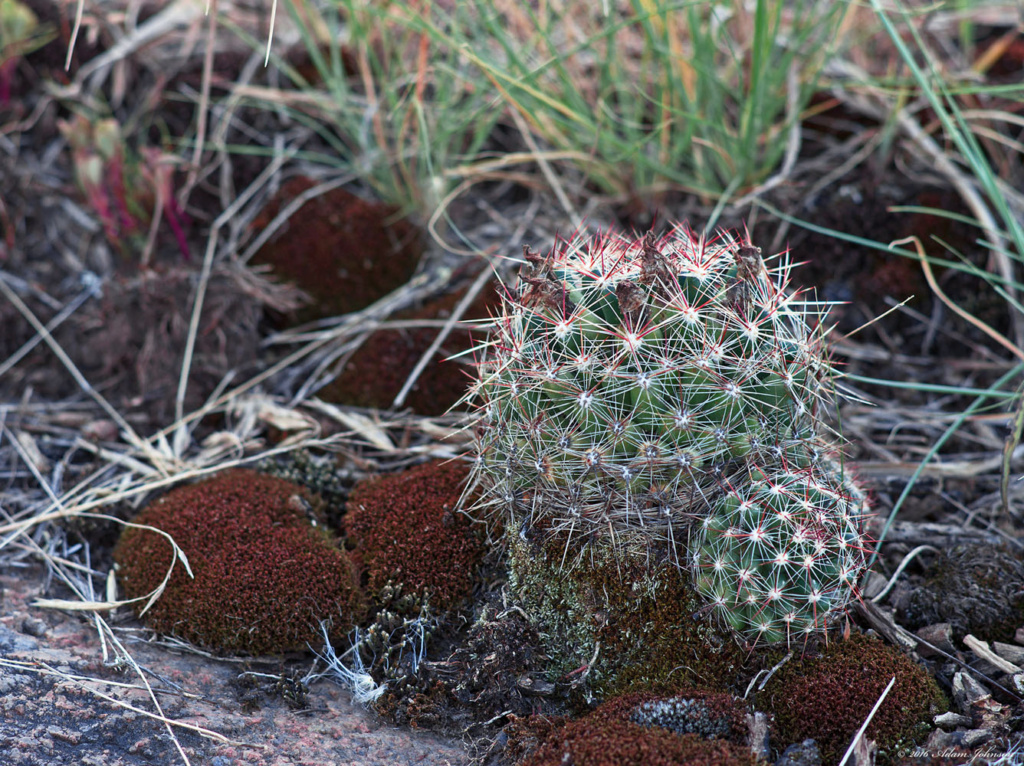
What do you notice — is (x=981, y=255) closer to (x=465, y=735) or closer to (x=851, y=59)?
(x=851, y=59)

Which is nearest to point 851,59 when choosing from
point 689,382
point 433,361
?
point 433,361

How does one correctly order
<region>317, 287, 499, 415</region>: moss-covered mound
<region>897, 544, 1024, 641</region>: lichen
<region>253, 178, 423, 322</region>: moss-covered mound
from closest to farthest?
<region>897, 544, 1024, 641</region>: lichen < <region>317, 287, 499, 415</region>: moss-covered mound < <region>253, 178, 423, 322</region>: moss-covered mound

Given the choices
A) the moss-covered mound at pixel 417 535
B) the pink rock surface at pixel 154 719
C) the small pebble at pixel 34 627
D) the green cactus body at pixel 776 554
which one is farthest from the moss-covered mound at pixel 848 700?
the small pebble at pixel 34 627

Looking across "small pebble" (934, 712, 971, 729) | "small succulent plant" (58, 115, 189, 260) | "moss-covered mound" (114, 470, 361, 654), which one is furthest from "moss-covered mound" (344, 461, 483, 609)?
"small succulent plant" (58, 115, 189, 260)

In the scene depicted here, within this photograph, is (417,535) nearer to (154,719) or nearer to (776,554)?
(154,719)

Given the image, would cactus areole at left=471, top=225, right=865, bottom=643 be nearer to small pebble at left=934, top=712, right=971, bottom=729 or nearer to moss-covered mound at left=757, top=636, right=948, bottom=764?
moss-covered mound at left=757, top=636, right=948, bottom=764
